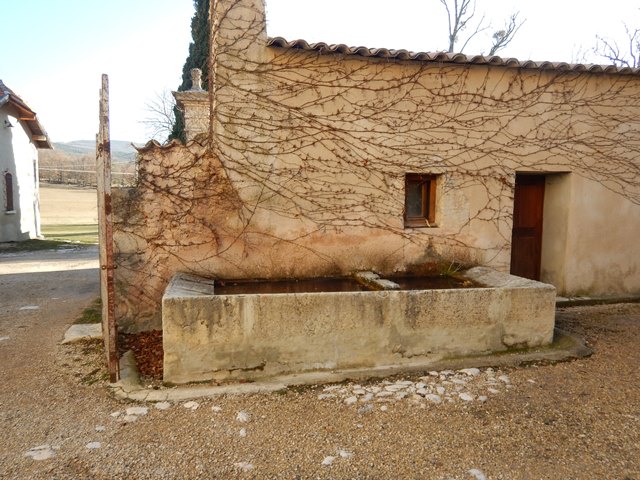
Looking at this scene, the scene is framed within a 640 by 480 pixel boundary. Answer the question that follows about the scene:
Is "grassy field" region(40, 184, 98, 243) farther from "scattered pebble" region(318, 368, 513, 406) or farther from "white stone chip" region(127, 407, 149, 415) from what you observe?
"scattered pebble" region(318, 368, 513, 406)

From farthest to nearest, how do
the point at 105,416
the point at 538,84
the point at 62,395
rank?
the point at 538,84 → the point at 62,395 → the point at 105,416

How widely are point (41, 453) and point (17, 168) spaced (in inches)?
653

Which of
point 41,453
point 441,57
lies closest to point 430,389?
point 41,453

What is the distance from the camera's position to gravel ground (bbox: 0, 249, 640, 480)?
117 inches

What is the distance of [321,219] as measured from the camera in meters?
5.79

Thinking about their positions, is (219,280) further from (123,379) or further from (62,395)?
(62,395)

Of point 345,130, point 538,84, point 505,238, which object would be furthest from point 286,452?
point 538,84

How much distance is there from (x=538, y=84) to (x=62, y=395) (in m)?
6.99

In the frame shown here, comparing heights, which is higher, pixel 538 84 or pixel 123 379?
pixel 538 84

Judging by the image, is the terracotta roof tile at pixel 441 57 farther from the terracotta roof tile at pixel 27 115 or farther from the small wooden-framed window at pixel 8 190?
the small wooden-framed window at pixel 8 190

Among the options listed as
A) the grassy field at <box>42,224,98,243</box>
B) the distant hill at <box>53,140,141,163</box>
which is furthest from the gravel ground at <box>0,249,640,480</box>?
the distant hill at <box>53,140,141,163</box>

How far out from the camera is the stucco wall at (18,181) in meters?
15.3

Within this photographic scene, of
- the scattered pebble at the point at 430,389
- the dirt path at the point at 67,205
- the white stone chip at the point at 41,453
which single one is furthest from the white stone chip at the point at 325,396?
the dirt path at the point at 67,205

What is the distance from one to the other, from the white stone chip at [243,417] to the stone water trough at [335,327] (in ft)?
2.08
